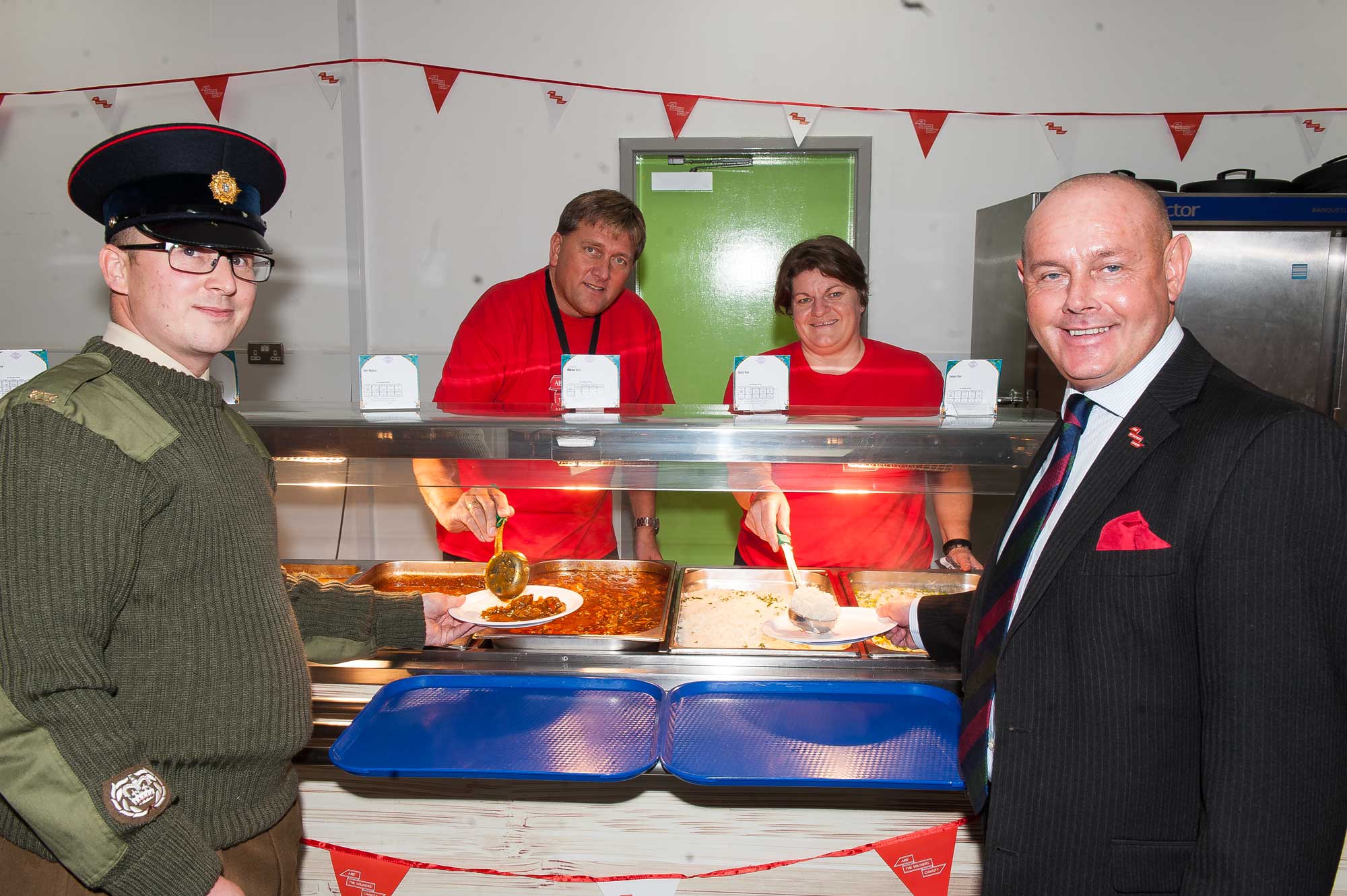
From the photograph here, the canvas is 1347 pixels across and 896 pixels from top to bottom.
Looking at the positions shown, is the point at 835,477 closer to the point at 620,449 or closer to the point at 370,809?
the point at 620,449

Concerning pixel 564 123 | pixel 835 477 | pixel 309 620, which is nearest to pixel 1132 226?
pixel 835 477

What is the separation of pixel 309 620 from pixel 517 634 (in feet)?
1.70

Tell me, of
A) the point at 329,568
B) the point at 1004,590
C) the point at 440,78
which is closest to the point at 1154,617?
the point at 1004,590

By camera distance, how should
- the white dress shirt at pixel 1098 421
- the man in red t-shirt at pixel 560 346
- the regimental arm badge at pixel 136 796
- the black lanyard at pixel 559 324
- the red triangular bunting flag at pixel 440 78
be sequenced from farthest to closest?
the red triangular bunting flag at pixel 440 78
the black lanyard at pixel 559 324
the man in red t-shirt at pixel 560 346
the white dress shirt at pixel 1098 421
the regimental arm badge at pixel 136 796

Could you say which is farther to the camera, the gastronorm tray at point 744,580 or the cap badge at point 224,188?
the gastronorm tray at point 744,580

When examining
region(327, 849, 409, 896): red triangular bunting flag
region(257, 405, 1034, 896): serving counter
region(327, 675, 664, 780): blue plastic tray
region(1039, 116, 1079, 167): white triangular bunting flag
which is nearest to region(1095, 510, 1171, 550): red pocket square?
region(257, 405, 1034, 896): serving counter

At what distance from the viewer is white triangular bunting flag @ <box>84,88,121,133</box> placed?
16.0 ft

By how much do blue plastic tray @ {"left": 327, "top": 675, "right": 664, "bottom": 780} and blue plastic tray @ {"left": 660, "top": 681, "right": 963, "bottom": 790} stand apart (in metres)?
0.09

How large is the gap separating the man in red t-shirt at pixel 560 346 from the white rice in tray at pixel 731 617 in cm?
66

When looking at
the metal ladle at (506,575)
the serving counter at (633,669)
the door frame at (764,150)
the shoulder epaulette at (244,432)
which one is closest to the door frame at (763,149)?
the door frame at (764,150)

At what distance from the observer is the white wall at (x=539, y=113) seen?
4.71 meters

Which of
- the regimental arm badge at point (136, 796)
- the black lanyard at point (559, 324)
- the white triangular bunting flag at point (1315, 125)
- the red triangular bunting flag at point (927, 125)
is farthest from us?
the red triangular bunting flag at point (927, 125)

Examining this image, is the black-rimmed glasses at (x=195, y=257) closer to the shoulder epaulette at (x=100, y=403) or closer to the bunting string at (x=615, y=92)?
the shoulder epaulette at (x=100, y=403)

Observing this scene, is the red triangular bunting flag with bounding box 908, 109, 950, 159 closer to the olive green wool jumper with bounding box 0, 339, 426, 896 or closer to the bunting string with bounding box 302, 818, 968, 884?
the bunting string with bounding box 302, 818, 968, 884
